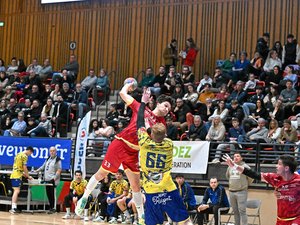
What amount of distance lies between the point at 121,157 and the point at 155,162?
63.1 inches

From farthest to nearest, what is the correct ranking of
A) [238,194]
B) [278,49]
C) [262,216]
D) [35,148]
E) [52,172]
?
[278,49] → [35,148] → [52,172] → [262,216] → [238,194]

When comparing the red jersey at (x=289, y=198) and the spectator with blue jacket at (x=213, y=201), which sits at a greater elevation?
the red jersey at (x=289, y=198)

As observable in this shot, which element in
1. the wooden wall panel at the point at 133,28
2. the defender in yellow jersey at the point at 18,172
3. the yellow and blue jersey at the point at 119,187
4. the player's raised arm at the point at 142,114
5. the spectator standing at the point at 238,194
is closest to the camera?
the player's raised arm at the point at 142,114

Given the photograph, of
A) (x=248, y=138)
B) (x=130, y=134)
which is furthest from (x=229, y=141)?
(x=130, y=134)

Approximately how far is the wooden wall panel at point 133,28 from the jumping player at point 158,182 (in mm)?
14333

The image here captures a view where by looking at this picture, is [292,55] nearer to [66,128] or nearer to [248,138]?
[248,138]

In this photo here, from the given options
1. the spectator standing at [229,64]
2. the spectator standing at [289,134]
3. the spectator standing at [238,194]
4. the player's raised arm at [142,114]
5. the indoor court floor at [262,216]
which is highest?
the spectator standing at [229,64]

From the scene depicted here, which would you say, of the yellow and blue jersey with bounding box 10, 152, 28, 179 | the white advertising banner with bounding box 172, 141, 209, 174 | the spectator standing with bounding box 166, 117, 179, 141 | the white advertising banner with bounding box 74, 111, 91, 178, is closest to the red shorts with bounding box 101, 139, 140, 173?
the white advertising banner with bounding box 172, 141, 209, 174

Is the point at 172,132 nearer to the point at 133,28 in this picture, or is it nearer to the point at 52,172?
the point at 52,172

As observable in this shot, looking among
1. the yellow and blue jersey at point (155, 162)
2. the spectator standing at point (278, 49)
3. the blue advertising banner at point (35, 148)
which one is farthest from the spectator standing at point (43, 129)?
the yellow and blue jersey at point (155, 162)

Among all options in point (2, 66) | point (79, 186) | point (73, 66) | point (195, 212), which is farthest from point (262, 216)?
point (2, 66)

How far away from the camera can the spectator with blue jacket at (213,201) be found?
14297mm

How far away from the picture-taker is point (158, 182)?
8.08 m

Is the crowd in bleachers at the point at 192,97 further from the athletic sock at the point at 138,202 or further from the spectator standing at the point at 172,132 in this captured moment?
the athletic sock at the point at 138,202
